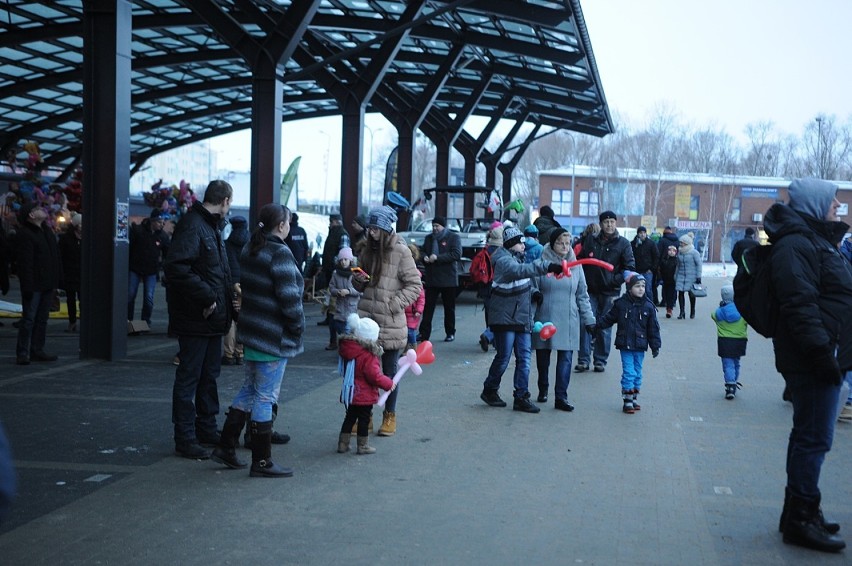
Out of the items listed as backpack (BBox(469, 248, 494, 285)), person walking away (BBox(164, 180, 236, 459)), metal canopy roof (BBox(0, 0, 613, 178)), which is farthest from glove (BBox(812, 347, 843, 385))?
metal canopy roof (BBox(0, 0, 613, 178))

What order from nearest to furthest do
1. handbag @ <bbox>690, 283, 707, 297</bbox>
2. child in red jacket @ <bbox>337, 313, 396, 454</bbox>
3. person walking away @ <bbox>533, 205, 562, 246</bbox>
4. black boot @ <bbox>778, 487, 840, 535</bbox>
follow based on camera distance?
black boot @ <bbox>778, 487, 840, 535</bbox> → child in red jacket @ <bbox>337, 313, 396, 454</bbox> → person walking away @ <bbox>533, 205, 562, 246</bbox> → handbag @ <bbox>690, 283, 707, 297</bbox>

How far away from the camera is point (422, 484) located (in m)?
6.54

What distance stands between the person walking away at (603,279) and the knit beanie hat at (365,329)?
5.65 metres

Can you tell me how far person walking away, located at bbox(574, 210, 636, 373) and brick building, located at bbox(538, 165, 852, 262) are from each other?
6147 centimetres

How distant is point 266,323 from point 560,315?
13.0ft

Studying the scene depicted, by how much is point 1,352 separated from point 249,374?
291 inches

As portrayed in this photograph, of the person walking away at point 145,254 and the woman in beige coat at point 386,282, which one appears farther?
the person walking away at point 145,254

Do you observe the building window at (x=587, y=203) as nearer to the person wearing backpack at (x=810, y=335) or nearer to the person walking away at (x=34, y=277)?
the person walking away at (x=34, y=277)

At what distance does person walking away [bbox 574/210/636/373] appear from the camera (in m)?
12.3

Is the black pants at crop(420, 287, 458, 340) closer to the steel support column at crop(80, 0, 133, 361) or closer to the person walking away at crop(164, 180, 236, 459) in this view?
the steel support column at crop(80, 0, 133, 361)

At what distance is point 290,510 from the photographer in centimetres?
586

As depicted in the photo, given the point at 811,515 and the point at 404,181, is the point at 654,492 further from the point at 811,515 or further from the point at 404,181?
the point at 404,181

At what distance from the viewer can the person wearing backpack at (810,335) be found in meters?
5.20

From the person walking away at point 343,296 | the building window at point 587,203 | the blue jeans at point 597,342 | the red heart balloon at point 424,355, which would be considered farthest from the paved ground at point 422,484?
the building window at point 587,203
